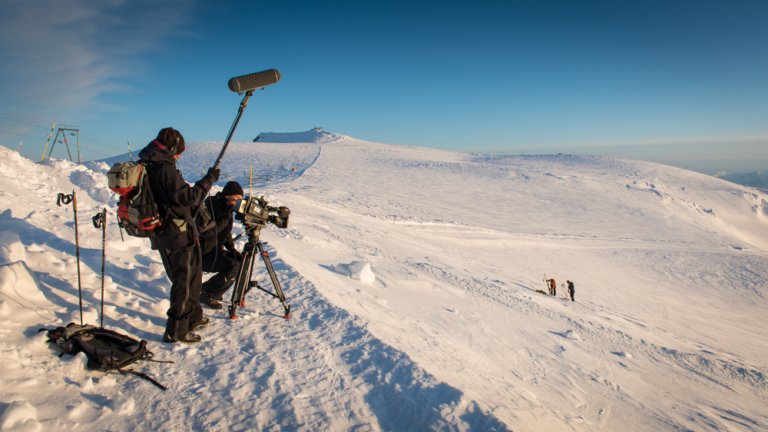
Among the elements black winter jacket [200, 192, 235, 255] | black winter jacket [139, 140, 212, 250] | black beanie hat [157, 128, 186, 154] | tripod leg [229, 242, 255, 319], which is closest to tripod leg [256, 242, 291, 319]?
tripod leg [229, 242, 255, 319]

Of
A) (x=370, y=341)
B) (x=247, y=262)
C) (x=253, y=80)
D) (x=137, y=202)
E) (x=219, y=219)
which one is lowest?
(x=370, y=341)

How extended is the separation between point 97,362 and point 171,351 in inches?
26.0

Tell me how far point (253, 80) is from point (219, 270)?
2410mm

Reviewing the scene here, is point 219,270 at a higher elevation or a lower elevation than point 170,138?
lower

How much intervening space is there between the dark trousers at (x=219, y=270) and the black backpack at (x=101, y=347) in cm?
131

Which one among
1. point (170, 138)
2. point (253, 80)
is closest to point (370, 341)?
point (170, 138)

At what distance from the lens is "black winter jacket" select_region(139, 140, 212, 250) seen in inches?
138

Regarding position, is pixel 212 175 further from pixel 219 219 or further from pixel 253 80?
pixel 253 80

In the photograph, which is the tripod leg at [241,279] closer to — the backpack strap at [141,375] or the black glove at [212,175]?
the black glove at [212,175]

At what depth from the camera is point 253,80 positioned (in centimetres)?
445

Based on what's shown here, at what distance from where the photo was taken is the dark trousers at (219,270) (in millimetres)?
4828

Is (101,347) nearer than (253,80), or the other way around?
(101,347)

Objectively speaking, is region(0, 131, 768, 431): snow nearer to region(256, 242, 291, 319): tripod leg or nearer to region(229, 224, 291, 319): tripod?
region(256, 242, 291, 319): tripod leg

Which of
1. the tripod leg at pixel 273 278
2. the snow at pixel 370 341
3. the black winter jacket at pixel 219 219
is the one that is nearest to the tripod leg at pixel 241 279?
the tripod leg at pixel 273 278
